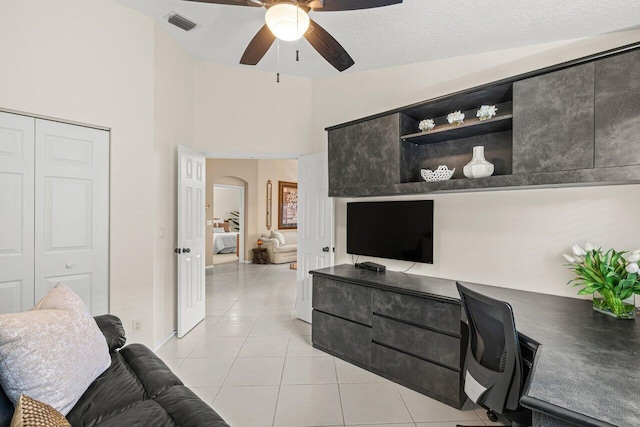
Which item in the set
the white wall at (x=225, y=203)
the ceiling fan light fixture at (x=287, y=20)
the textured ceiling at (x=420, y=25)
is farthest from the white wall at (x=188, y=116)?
the white wall at (x=225, y=203)

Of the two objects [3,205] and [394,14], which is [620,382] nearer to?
[394,14]

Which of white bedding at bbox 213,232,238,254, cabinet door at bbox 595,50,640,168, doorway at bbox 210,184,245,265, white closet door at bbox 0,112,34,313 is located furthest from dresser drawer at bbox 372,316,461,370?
white bedding at bbox 213,232,238,254

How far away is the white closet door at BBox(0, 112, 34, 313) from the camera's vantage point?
225 cm

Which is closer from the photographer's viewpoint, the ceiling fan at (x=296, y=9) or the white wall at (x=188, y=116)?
the ceiling fan at (x=296, y=9)

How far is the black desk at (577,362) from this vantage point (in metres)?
0.92

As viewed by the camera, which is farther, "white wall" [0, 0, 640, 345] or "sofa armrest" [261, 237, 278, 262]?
"sofa armrest" [261, 237, 278, 262]

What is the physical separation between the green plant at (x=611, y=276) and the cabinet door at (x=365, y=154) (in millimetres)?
1450

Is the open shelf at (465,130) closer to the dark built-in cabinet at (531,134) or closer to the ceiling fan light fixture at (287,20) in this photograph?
the dark built-in cabinet at (531,134)

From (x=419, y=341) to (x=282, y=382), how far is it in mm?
1185

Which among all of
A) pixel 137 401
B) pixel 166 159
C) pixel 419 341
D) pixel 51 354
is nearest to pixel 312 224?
pixel 166 159

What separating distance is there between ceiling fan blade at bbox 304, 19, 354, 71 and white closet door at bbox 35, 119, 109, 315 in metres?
2.09

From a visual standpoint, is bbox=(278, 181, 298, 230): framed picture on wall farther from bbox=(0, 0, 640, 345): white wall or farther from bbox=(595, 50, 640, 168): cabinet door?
bbox=(595, 50, 640, 168): cabinet door

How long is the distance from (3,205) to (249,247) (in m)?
6.21

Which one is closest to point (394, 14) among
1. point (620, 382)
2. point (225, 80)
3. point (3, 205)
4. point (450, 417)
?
point (225, 80)
